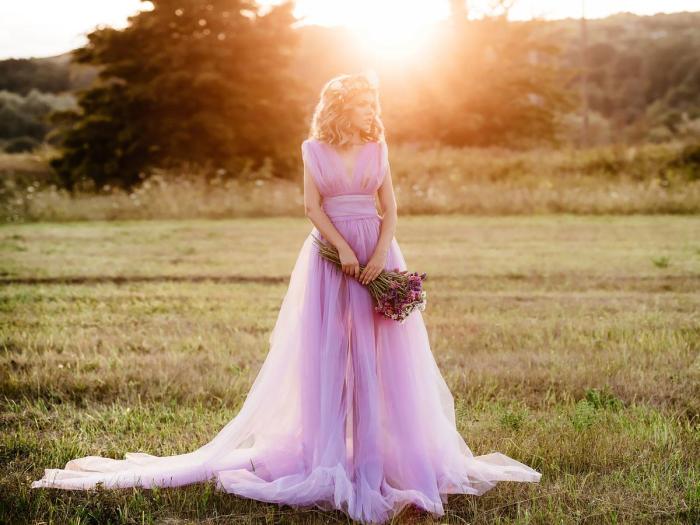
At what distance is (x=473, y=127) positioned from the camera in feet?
125

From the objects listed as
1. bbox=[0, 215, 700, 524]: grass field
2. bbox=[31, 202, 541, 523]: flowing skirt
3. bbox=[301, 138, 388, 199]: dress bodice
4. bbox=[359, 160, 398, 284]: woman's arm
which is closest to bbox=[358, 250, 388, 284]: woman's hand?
bbox=[359, 160, 398, 284]: woman's arm

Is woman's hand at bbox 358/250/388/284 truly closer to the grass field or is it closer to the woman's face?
the woman's face

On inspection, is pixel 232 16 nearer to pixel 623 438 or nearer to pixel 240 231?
pixel 240 231

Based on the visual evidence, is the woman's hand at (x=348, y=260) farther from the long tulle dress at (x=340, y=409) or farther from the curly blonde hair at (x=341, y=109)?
the curly blonde hair at (x=341, y=109)

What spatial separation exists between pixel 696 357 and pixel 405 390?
12.0 feet

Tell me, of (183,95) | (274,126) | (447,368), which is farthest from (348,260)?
(274,126)

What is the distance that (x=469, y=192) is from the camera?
20406mm

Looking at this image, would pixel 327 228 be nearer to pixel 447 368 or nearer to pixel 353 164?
pixel 353 164

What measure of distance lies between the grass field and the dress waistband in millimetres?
1627

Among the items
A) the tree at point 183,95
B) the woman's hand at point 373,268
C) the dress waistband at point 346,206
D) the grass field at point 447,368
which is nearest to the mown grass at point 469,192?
the tree at point 183,95

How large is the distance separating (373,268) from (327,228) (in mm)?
338

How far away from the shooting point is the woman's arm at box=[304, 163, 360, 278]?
4133mm

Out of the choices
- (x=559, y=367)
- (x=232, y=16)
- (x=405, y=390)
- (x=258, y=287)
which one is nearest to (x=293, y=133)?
(x=232, y=16)

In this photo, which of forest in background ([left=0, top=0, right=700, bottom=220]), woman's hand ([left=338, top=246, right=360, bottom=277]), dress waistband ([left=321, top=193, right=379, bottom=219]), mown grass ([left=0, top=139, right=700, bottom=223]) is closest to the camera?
woman's hand ([left=338, top=246, right=360, bottom=277])
